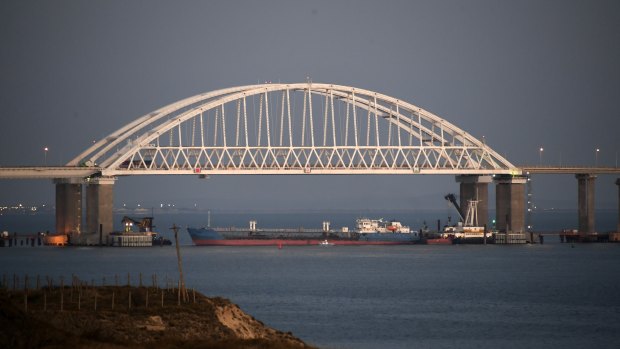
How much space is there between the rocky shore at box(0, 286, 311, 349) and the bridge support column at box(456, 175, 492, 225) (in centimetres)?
10064

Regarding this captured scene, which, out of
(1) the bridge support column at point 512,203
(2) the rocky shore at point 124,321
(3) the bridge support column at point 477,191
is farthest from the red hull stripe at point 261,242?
(2) the rocky shore at point 124,321

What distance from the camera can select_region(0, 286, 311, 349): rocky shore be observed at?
169 ft

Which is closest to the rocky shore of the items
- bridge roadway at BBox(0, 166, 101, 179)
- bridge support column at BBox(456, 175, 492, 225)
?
bridge roadway at BBox(0, 166, 101, 179)

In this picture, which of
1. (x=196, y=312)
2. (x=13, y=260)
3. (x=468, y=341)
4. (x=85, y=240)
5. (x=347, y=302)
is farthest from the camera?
(x=85, y=240)

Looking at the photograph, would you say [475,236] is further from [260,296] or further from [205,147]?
[260,296]

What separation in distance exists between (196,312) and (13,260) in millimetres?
70951

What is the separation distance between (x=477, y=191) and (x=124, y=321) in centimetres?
10986

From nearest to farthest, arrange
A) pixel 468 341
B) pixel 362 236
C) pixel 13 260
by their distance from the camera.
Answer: pixel 468 341
pixel 13 260
pixel 362 236

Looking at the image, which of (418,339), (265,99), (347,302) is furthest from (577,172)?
(418,339)

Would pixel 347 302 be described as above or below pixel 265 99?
below

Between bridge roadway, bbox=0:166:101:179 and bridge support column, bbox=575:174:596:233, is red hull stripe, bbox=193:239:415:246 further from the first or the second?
bridge support column, bbox=575:174:596:233

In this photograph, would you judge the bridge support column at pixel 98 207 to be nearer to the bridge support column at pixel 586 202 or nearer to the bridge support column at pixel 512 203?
the bridge support column at pixel 512 203

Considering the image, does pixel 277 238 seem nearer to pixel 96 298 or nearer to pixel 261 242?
pixel 261 242

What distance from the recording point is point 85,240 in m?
147
